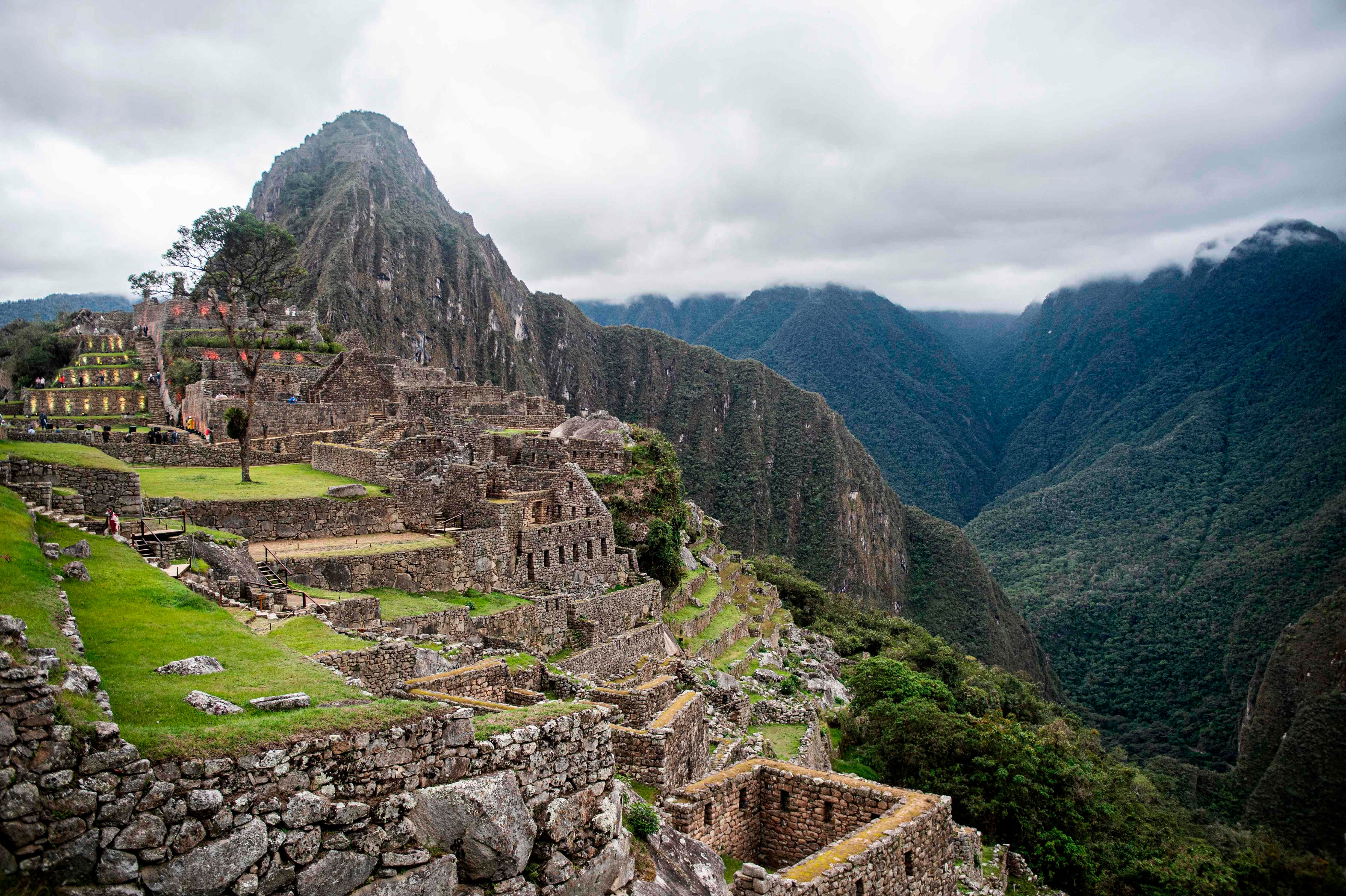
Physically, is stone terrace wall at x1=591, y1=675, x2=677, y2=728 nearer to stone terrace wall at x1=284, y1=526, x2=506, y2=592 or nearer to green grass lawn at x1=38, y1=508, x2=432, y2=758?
green grass lawn at x1=38, y1=508, x2=432, y2=758

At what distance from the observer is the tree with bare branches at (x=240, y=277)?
26688mm

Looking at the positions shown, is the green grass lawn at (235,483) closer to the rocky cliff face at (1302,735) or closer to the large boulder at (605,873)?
the large boulder at (605,873)

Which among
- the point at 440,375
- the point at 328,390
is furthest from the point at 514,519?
the point at 440,375

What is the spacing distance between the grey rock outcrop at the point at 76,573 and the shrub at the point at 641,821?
19.5 ft

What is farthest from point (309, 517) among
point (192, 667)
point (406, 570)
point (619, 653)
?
point (192, 667)

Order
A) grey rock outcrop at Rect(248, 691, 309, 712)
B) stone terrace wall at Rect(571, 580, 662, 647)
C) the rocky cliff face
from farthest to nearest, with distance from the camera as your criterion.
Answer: the rocky cliff face
stone terrace wall at Rect(571, 580, 662, 647)
grey rock outcrop at Rect(248, 691, 309, 712)

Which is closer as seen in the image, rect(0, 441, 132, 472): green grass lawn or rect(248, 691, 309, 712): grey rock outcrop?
rect(248, 691, 309, 712): grey rock outcrop

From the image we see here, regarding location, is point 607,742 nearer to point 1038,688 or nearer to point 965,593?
point 1038,688

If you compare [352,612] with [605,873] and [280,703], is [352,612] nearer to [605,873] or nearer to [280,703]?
[280,703]

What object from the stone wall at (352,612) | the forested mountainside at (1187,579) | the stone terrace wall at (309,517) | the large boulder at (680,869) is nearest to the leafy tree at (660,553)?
the stone terrace wall at (309,517)

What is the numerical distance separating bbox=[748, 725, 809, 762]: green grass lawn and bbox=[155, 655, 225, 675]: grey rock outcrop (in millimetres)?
11348

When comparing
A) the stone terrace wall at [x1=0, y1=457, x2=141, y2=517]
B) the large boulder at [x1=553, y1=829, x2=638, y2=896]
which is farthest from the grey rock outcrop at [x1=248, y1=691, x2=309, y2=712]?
the stone terrace wall at [x1=0, y1=457, x2=141, y2=517]

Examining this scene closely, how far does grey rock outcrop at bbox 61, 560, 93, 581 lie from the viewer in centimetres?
754

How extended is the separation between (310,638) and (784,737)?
1221cm
